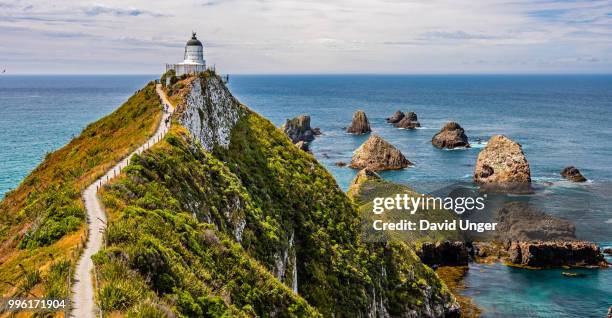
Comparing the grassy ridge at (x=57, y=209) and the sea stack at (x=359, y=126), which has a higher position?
the grassy ridge at (x=57, y=209)

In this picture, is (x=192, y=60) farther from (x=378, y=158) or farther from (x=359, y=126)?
(x=359, y=126)

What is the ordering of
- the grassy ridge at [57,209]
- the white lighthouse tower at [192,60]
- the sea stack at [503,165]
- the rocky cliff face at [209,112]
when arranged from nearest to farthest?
1. the grassy ridge at [57,209]
2. the rocky cliff face at [209,112]
3. the white lighthouse tower at [192,60]
4. the sea stack at [503,165]

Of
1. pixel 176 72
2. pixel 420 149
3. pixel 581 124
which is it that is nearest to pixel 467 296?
pixel 176 72

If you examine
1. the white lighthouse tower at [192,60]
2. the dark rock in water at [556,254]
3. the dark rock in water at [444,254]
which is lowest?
the dark rock in water at [444,254]

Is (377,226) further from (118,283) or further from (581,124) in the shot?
(581,124)

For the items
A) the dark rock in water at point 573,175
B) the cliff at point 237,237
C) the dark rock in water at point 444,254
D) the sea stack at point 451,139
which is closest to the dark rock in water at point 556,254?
the dark rock in water at point 444,254

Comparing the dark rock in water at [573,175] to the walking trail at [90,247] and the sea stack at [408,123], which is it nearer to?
the sea stack at [408,123]

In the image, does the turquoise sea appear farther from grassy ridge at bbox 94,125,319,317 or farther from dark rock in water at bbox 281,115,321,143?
grassy ridge at bbox 94,125,319,317
